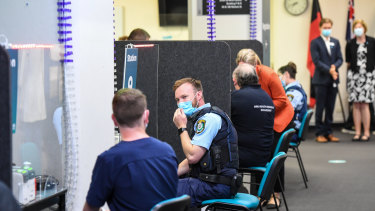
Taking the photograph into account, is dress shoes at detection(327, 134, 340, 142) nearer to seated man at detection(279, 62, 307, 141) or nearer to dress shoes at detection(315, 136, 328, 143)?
dress shoes at detection(315, 136, 328, 143)

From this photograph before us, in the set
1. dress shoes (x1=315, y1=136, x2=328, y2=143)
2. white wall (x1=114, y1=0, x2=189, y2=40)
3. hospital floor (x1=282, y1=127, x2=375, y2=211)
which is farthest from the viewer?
white wall (x1=114, y1=0, x2=189, y2=40)

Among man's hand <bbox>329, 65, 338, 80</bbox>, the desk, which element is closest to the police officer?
the desk

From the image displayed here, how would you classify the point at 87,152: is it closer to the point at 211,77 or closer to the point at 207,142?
the point at 207,142

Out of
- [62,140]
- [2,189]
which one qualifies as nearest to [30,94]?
[62,140]

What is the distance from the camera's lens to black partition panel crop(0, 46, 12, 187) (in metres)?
1.83

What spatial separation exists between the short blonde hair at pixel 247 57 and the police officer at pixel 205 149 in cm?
130

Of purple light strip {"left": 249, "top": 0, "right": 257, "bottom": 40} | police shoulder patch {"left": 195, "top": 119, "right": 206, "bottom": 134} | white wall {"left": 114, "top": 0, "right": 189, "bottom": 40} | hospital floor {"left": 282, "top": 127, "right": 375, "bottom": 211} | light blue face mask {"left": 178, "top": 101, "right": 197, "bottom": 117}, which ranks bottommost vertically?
hospital floor {"left": 282, "top": 127, "right": 375, "bottom": 211}

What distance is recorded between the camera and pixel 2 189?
1.57 metres

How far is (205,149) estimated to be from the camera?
322cm

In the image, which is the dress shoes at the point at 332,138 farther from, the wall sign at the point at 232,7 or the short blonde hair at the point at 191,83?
the short blonde hair at the point at 191,83

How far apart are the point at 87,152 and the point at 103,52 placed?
1.81 feet

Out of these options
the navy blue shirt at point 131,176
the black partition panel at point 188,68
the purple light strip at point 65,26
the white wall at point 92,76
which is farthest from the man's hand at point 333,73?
the navy blue shirt at point 131,176

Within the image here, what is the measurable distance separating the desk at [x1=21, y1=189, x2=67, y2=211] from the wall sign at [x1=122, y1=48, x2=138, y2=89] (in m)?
0.77

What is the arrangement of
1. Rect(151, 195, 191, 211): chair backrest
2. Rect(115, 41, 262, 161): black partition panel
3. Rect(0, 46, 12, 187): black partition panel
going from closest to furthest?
Rect(0, 46, 12, 187): black partition panel < Rect(151, 195, 191, 211): chair backrest < Rect(115, 41, 262, 161): black partition panel
